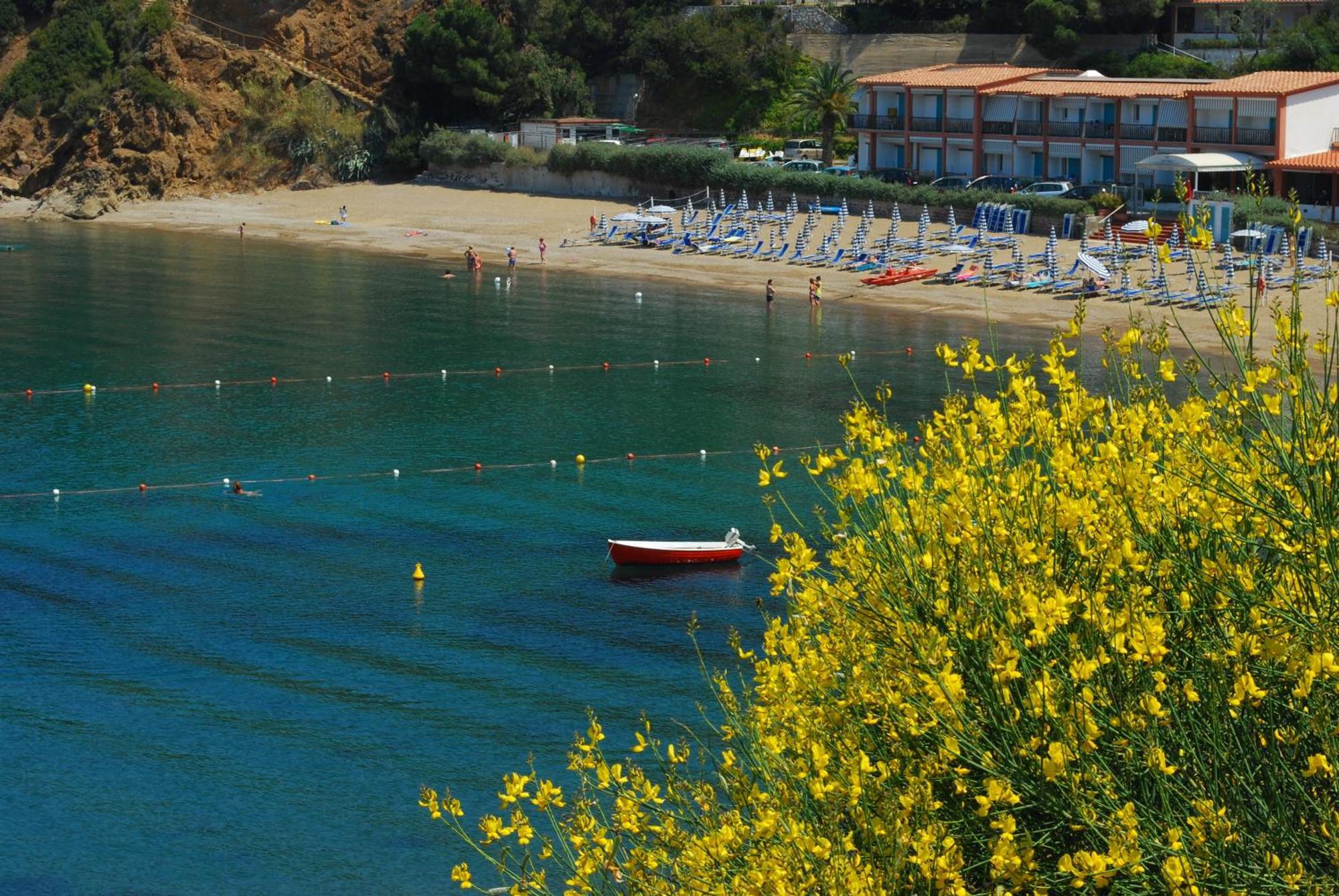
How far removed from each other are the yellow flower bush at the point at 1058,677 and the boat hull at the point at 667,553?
2367 cm

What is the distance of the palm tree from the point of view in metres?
94.8

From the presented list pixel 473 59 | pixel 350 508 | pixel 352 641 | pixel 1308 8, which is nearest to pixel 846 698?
pixel 352 641

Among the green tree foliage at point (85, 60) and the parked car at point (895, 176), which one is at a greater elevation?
Result: the green tree foliage at point (85, 60)

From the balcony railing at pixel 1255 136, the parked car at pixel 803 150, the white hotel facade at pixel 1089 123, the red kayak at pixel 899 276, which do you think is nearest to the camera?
the red kayak at pixel 899 276

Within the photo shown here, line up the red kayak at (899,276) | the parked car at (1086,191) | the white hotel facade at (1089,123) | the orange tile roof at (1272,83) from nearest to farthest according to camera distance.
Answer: the red kayak at (899,276) < the orange tile roof at (1272,83) < the white hotel facade at (1089,123) < the parked car at (1086,191)

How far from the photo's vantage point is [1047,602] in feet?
42.2

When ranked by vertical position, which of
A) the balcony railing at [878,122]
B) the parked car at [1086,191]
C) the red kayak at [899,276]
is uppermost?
the balcony railing at [878,122]

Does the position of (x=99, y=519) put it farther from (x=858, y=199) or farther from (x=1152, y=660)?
(x=858, y=199)

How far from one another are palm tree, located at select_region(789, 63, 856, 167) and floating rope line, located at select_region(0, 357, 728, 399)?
3367cm

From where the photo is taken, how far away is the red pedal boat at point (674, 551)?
1582 inches

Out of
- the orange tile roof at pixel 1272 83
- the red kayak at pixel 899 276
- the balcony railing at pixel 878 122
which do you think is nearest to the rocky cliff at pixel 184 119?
the balcony railing at pixel 878 122

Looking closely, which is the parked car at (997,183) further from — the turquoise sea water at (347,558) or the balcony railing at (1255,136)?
the turquoise sea water at (347,558)

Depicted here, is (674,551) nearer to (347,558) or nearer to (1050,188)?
(347,558)

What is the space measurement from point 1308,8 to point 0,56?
8855 cm
